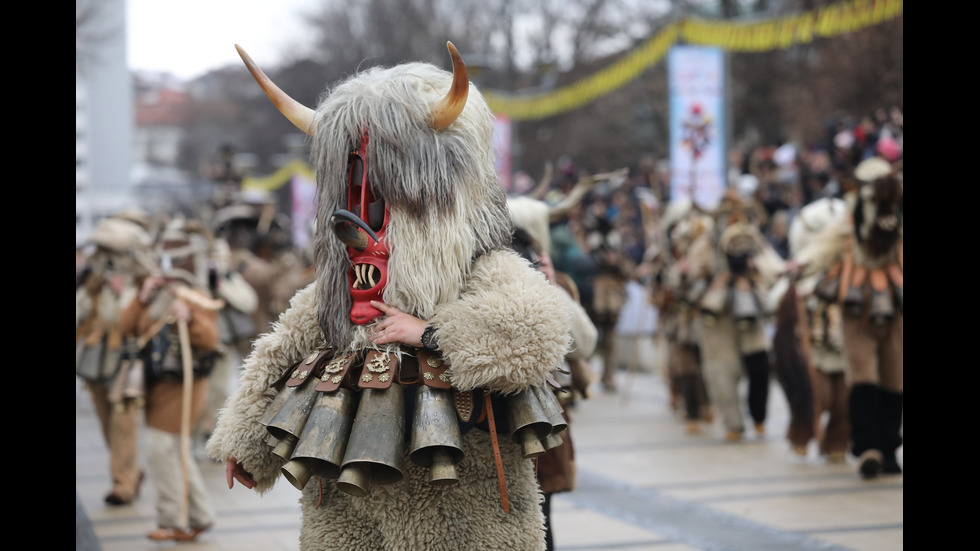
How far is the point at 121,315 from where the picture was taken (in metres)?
7.15

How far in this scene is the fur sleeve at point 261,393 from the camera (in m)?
3.67

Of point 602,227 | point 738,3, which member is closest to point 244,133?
point 738,3

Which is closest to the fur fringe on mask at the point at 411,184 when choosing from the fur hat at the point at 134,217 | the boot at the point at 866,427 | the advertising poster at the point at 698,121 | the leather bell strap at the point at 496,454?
the leather bell strap at the point at 496,454

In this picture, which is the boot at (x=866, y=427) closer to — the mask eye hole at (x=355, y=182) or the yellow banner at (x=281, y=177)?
the mask eye hole at (x=355, y=182)

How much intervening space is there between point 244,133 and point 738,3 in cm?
2925

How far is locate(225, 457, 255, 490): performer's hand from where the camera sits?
368 centimetres

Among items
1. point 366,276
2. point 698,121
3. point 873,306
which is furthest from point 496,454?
point 698,121

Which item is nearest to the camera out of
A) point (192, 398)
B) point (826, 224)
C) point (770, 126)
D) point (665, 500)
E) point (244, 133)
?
point (192, 398)

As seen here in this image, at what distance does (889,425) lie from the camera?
25.9 feet

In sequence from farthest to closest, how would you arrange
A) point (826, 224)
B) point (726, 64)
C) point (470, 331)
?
point (726, 64), point (826, 224), point (470, 331)

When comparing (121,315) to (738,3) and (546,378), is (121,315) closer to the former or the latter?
(546,378)

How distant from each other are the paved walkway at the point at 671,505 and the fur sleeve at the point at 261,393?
9.73 ft

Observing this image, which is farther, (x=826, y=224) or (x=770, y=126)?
(x=770, y=126)

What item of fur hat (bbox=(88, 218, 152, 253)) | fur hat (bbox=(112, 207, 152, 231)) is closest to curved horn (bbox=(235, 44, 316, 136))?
fur hat (bbox=(88, 218, 152, 253))
